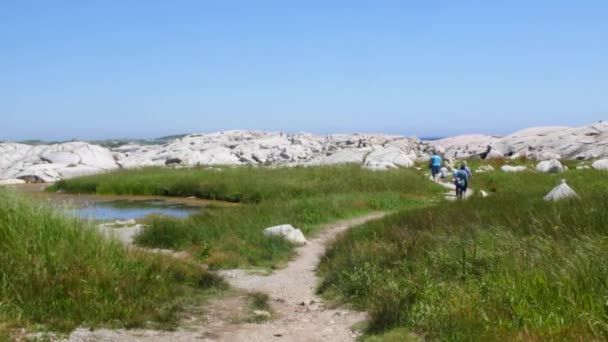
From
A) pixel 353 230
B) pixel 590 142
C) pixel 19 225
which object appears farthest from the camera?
pixel 590 142

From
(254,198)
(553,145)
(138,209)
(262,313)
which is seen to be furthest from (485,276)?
(553,145)

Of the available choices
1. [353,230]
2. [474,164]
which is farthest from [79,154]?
[353,230]

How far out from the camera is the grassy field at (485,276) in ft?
22.8

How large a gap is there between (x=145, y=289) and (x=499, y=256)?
5.47 meters

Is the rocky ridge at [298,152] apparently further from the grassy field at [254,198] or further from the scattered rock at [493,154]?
the grassy field at [254,198]

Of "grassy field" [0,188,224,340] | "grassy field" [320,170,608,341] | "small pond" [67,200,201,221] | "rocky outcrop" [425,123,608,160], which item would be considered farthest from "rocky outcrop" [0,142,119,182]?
"grassy field" [320,170,608,341]

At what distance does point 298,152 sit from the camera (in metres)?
71.1

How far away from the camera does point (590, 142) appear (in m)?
53.3

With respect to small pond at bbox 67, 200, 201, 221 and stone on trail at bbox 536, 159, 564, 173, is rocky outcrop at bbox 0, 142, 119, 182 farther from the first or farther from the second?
stone on trail at bbox 536, 159, 564, 173

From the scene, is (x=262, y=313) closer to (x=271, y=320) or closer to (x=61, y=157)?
(x=271, y=320)

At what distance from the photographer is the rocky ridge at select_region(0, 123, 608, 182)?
5278cm

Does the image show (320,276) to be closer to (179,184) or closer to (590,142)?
(179,184)

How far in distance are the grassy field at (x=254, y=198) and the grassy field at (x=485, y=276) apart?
2.66 m

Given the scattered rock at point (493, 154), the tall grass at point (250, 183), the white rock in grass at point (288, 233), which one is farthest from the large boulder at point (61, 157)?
the white rock in grass at point (288, 233)
